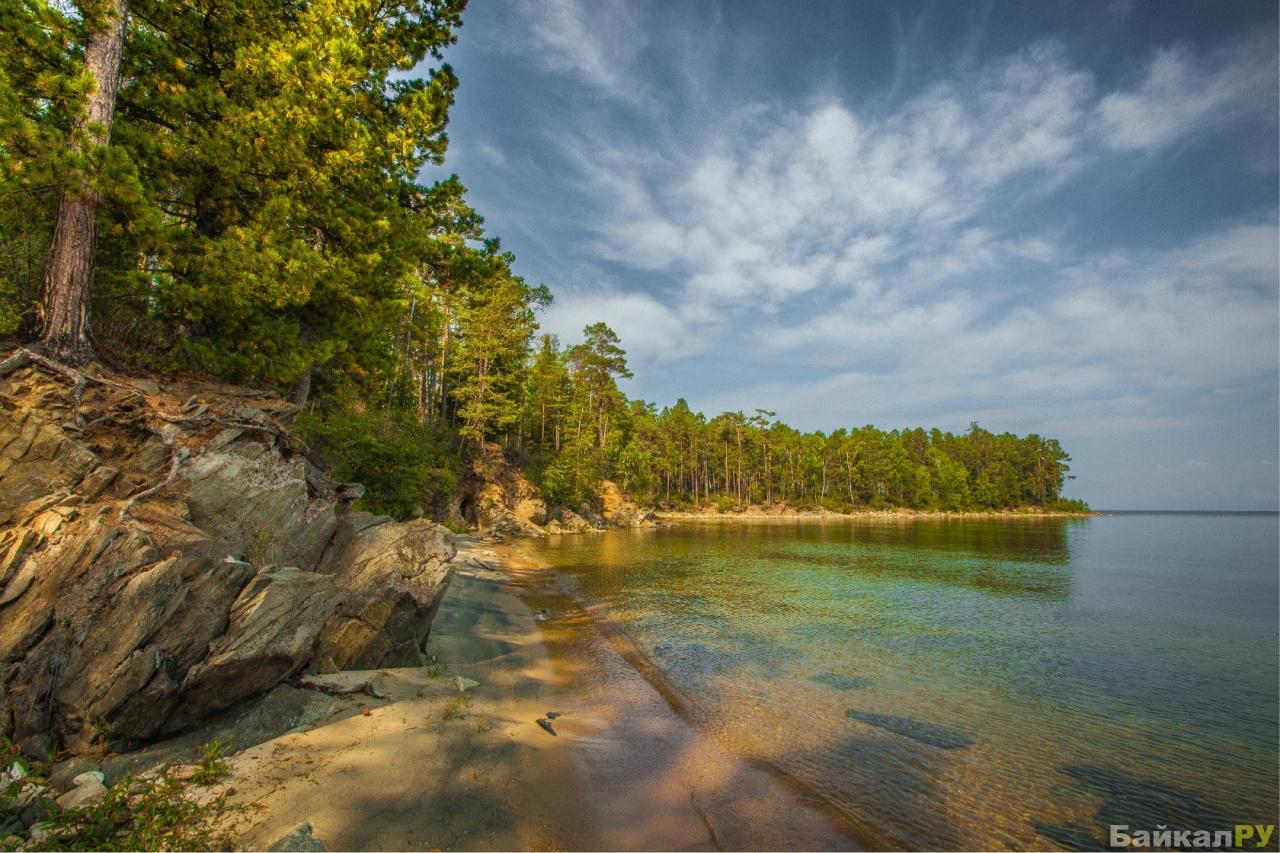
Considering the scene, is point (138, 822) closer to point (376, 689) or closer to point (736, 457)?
point (376, 689)

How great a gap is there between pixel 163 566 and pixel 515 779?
4811 mm

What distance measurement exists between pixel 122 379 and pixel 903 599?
23.5 meters

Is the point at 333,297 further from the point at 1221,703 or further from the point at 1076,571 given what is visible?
the point at 1076,571

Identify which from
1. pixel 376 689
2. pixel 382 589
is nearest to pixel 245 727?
pixel 376 689

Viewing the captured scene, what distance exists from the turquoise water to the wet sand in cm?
102

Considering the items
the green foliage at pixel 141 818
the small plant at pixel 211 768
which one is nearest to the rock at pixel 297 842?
the green foliage at pixel 141 818

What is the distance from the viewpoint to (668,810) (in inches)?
233

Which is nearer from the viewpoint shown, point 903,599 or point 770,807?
point 770,807

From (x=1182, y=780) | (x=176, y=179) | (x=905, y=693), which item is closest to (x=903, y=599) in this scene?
(x=905, y=693)

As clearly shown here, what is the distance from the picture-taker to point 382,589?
354 inches

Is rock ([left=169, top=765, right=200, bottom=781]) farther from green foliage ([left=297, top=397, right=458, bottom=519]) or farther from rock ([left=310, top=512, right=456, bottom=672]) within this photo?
green foliage ([left=297, top=397, right=458, bottom=519])

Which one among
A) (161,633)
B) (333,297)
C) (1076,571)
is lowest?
(1076,571)

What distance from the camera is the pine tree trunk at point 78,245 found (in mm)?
7773

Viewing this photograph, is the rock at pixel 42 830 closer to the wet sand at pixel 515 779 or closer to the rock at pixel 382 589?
the wet sand at pixel 515 779
